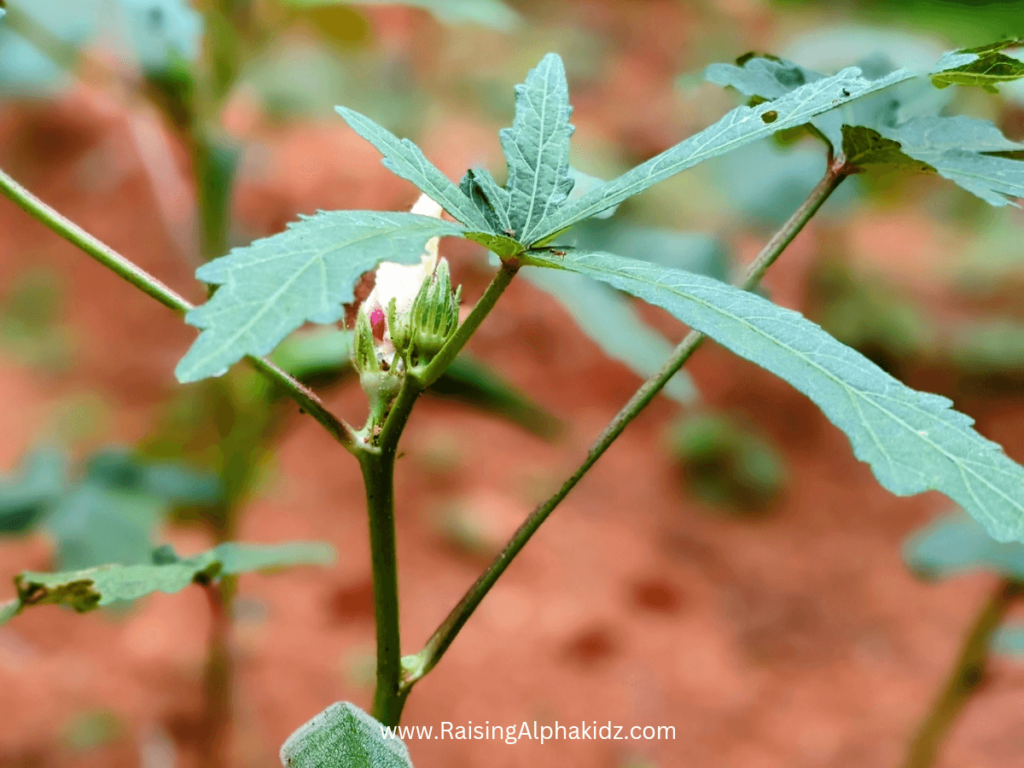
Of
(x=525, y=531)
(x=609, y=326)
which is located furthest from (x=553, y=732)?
(x=525, y=531)

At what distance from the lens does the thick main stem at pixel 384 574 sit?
427 mm

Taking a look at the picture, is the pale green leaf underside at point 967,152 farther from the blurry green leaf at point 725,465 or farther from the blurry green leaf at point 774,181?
the blurry green leaf at point 725,465

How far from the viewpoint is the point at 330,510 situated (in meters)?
2.08

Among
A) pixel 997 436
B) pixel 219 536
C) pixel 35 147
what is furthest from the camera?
pixel 35 147

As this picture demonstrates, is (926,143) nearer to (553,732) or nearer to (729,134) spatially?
(729,134)

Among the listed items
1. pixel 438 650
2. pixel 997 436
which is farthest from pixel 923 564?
pixel 997 436

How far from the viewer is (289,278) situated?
0.33 m

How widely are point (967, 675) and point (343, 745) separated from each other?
2.93 ft

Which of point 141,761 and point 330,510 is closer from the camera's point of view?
point 141,761

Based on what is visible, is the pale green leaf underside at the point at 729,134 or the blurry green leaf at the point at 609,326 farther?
the blurry green leaf at the point at 609,326

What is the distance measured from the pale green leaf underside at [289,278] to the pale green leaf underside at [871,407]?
7 centimetres

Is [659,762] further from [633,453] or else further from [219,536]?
[633,453]

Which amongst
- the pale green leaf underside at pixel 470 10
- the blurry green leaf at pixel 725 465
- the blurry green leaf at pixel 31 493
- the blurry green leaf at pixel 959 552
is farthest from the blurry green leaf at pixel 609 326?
the blurry green leaf at pixel 725 465

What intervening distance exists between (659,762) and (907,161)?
121cm
